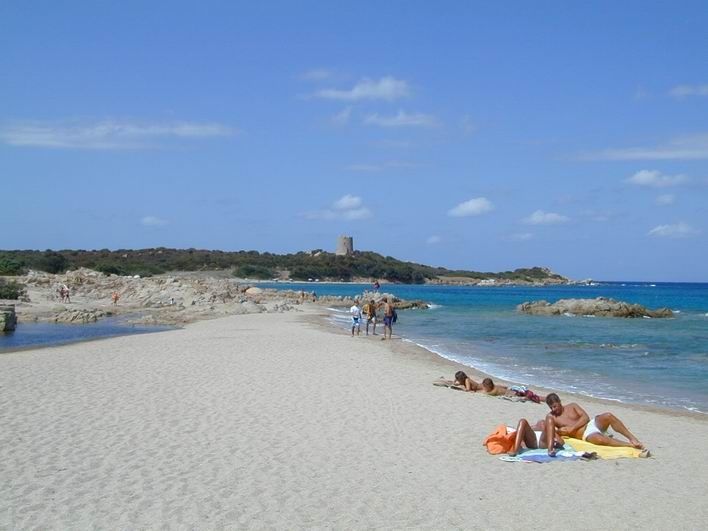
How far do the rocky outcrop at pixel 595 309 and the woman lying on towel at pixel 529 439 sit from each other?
41730mm

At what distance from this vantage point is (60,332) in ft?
82.6

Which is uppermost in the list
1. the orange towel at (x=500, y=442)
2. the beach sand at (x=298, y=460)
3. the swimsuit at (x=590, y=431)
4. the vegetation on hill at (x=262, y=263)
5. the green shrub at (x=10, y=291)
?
the vegetation on hill at (x=262, y=263)

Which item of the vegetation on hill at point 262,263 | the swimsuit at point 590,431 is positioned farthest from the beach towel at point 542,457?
the vegetation on hill at point 262,263

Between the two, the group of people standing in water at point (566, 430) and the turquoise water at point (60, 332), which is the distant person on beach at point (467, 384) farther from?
the turquoise water at point (60, 332)

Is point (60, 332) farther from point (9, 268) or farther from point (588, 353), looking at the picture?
point (9, 268)

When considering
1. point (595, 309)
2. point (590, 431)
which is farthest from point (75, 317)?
point (595, 309)

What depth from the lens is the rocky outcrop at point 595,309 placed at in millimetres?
48094

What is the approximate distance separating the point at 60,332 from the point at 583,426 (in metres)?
21.2

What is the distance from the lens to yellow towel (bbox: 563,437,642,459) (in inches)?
339

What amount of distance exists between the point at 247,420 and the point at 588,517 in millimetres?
5378

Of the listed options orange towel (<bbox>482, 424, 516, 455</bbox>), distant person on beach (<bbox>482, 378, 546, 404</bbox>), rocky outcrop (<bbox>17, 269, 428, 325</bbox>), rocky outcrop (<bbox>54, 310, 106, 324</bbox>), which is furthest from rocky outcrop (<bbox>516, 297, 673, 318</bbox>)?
orange towel (<bbox>482, 424, 516, 455</bbox>)

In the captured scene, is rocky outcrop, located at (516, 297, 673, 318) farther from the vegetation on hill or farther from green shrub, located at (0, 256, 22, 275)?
the vegetation on hill

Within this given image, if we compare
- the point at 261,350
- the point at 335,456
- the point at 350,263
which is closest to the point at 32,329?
the point at 261,350

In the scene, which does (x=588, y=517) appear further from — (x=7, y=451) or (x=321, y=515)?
(x=7, y=451)
